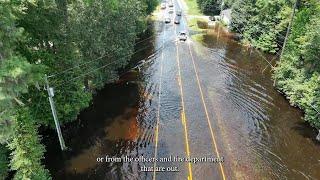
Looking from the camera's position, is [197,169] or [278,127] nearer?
[197,169]

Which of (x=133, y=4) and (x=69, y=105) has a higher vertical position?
(x=133, y=4)

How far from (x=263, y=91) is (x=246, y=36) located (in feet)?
60.7

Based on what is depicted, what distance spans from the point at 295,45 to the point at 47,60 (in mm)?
24733

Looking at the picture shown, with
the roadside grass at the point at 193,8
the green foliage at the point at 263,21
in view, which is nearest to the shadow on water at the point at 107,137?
the green foliage at the point at 263,21

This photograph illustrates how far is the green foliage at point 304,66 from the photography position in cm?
2893

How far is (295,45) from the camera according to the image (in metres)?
33.5

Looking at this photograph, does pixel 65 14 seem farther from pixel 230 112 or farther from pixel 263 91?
pixel 263 91

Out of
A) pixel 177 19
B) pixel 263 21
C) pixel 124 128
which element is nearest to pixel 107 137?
pixel 124 128

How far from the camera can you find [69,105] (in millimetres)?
26812

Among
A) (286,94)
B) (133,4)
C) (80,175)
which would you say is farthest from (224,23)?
(80,175)

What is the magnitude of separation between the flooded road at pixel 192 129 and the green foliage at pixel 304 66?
6.64ft

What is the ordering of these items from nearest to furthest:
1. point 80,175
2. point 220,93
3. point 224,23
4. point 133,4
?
point 80,175 → point 220,93 → point 133,4 → point 224,23

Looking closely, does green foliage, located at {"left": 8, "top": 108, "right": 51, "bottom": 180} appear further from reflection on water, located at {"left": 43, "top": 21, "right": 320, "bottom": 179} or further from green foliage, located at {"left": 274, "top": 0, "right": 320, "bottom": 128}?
green foliage, located at {"left": 274, "top": 0, "right": 320, "bottom": 128}

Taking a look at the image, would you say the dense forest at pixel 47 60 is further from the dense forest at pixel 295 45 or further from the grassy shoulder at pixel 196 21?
the grassy shoulder at pixel 196 21
